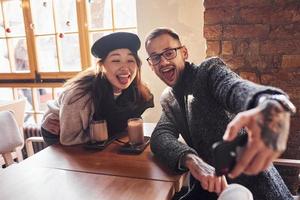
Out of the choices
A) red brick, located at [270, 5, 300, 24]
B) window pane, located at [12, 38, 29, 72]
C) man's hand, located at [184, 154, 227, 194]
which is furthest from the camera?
window pane, located at [12, 38, 29, 72]

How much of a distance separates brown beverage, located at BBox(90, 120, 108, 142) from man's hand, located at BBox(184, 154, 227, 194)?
1.65 feet

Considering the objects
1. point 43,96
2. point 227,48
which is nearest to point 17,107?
point 43,96

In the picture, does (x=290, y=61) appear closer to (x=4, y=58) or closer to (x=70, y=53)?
(x=70, y=53)

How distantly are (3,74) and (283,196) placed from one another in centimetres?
308

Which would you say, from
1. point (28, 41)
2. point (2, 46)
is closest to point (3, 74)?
point (2, 46)

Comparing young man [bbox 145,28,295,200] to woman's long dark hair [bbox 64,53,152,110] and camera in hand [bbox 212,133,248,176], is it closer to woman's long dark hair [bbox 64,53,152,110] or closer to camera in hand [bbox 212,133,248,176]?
camera in hand [bbox 212,133,248,176]

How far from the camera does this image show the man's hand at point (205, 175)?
942 millimetres

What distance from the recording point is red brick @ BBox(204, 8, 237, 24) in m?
1.71

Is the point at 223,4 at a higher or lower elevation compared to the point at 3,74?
higher

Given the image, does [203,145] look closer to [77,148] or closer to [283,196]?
[283,196]

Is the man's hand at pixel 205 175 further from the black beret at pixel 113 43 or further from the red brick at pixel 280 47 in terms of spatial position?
the red brick at pixel 280 47

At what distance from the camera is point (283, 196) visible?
1053 mm

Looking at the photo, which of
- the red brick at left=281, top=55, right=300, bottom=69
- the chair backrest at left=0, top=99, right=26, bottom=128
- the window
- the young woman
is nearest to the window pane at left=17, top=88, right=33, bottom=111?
the window

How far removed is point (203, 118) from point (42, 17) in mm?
2325
